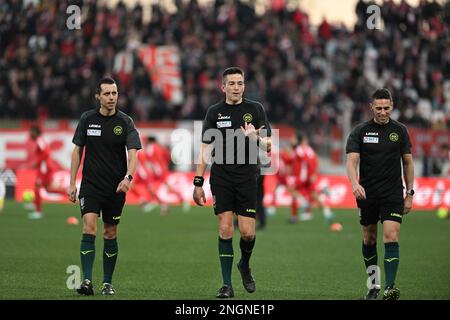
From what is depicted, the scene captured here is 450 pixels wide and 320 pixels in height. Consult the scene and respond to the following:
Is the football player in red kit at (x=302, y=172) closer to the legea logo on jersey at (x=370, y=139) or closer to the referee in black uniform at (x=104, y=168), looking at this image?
the legea logo on jersey at (x=370, y=139)

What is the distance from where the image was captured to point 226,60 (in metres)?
36.4

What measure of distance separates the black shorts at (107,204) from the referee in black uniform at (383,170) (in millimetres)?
2702

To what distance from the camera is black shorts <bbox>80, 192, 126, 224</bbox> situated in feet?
38.0

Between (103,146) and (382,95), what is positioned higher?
(382,95)

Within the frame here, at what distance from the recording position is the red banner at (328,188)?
31391 mm

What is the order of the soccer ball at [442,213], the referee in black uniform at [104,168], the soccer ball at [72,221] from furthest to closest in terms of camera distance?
1. the soccer ball at [442,213]
2. the soccer ball at [72,221]
3. the referee in black uniform at [104,168]

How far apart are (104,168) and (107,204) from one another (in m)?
0.42

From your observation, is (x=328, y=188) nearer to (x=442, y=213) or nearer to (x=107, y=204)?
(x=442, y=213)

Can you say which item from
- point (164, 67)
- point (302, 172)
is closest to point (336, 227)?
point (302, 172)

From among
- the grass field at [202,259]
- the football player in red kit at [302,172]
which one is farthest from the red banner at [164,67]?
the football player in red kit at [302,172]

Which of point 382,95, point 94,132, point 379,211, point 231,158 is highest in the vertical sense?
point 382,95

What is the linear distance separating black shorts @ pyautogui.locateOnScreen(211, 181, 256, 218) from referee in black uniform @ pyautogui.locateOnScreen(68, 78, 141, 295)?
1.03m
